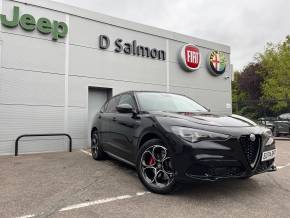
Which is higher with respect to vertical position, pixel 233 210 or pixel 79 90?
pixel 79 90

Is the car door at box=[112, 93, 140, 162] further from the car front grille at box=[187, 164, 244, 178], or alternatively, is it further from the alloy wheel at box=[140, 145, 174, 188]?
the car front grille at box=[187, 164, 244, 178]

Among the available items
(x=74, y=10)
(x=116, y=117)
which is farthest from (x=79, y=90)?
(x=116, y=117)

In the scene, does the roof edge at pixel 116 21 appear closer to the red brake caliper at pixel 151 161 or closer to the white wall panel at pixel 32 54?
the white wall panel at pixel 32 54

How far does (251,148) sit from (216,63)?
1060 centimetres

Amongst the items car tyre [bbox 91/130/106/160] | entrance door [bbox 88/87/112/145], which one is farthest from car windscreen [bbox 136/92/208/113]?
entrance door [bbox 88/87/112/145]

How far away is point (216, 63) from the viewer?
45.1 feet

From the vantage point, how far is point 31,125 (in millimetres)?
8461

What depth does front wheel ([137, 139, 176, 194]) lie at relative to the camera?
3.88 meters

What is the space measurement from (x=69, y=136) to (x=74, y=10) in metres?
4.26

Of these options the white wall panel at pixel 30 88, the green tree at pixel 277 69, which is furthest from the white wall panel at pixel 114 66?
the green tree at pixel 277 69

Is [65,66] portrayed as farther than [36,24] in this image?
Yes

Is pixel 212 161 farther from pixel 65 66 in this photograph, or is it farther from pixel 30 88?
pixel 65 66

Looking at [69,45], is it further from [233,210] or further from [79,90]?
[233,210]

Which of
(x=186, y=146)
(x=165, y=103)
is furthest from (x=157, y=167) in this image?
(x=165, y=103)
